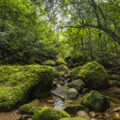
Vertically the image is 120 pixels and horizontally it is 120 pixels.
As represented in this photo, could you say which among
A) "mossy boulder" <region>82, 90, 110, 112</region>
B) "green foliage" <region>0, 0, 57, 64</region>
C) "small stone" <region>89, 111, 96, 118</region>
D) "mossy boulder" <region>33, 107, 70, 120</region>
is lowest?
"small stone" <region>89, 111, 96, 118</region>

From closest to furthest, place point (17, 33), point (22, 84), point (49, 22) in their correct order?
point (22, 84) → point (49, 22) → point (17, 33)

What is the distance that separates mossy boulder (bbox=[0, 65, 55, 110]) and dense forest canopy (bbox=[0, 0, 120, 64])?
8.05 ft

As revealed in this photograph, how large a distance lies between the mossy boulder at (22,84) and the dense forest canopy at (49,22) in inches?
96.6

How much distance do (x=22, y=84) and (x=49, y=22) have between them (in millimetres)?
3638

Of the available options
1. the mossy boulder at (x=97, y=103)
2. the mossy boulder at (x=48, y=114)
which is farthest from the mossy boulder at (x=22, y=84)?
the mossy boulder at (x=97, y=103)

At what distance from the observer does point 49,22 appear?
17.4 ft

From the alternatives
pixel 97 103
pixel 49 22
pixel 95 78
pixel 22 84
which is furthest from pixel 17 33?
pixel 97 103

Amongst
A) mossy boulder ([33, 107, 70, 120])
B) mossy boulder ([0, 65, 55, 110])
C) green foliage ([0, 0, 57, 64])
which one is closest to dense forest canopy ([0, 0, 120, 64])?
green foliage ([0, 0, 57, 64])

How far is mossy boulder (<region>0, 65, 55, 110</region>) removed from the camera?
3288 mm

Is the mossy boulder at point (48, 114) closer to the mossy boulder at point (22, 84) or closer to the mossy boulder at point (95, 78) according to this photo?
the mossy boulder at point (22, 84)

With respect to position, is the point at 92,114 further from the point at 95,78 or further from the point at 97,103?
the point at 95,78

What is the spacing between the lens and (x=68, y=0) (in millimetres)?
5051

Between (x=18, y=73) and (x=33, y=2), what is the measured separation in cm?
347

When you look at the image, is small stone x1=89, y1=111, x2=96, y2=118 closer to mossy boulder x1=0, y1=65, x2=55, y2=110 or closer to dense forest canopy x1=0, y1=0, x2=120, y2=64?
mossy boulder x1=0, y1=65, x2=55, y2=110
